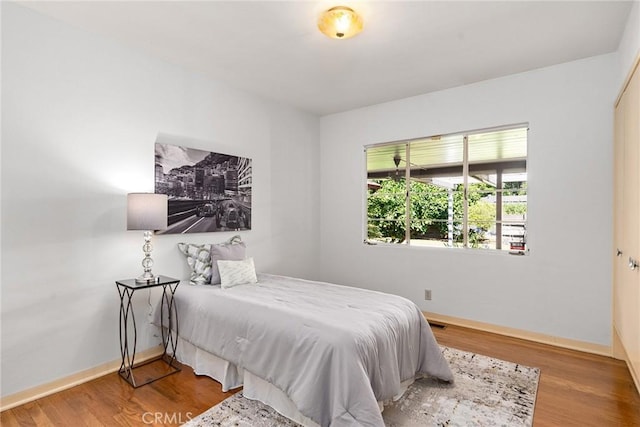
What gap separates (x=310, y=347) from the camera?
1976mm

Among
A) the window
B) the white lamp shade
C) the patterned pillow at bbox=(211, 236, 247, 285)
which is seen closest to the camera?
the white lamp shade

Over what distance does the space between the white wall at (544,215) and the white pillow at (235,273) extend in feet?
6.27

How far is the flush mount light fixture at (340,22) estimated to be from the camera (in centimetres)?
230

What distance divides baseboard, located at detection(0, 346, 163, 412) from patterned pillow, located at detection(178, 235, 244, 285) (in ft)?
2.48

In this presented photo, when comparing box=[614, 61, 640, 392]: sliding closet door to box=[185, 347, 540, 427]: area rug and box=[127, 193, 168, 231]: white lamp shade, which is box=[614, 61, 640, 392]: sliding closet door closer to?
box=[185, 347, 540, 427]: area rug

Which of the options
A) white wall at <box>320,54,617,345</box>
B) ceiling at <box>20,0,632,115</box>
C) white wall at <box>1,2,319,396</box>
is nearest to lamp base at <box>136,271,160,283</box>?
white wall at <box>1,2,319,396</box>

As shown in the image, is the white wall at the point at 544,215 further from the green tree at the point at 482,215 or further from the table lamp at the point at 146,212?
the table lamp at the point at 146,212

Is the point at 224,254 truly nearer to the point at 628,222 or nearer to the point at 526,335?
the point at 526,335

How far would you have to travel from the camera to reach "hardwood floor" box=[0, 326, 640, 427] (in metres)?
2.10

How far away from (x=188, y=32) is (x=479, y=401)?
135 inches

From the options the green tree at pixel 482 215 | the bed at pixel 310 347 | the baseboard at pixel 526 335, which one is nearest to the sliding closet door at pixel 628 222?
the baseboard at pixel 526 335

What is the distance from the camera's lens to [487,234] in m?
3.75

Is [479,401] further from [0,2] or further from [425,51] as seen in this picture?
[0,2]

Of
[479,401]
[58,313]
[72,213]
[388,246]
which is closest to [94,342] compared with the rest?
[58,313]
